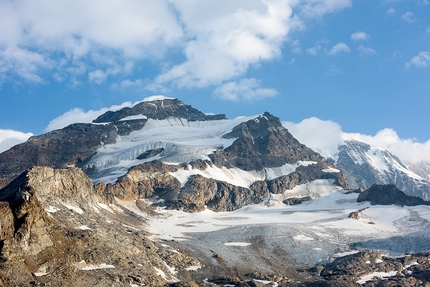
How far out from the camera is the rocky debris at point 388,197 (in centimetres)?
17675

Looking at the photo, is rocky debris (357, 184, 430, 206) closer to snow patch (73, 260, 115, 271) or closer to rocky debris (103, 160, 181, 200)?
rocky debris (103, 160, 181, 200)

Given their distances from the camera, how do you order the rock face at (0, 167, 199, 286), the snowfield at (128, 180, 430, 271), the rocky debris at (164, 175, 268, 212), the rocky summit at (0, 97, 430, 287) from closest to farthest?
the rock face at (0, 167, 199, 286), the rocky summit at (0, 97, 430, 287), the snowfield at (128, 180, 430, 271), the rocky debris at (164, 175, 268, 212)

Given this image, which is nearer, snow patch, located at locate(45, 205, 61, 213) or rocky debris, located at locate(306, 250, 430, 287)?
rocky debris, located at locate(306, 250, 430, 287)

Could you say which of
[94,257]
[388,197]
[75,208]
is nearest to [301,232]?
[75,208]

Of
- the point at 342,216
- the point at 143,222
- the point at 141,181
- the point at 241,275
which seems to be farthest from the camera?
the point at 141,181

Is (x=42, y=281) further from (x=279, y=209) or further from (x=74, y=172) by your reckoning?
(x=279, y=209)

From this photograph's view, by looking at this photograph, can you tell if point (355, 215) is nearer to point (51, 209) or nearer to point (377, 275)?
point (377, 275)

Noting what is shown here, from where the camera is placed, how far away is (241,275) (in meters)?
92.3

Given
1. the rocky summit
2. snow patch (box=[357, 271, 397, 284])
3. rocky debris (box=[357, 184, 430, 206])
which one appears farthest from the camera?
rocky debris (box=[357, 184, 430, 206])

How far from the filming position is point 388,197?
596 feet

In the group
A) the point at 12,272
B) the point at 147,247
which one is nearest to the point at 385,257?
the point at 147,247

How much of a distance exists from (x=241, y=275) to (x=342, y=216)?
8080 cm

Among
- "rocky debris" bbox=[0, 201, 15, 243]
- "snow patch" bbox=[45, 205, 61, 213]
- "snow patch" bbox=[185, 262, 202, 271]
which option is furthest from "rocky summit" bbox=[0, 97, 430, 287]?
"snow patch" bbox=[185, 262, 202, 271]

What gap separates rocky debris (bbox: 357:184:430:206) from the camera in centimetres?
17675
